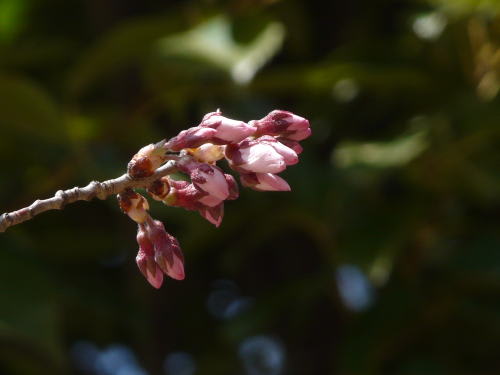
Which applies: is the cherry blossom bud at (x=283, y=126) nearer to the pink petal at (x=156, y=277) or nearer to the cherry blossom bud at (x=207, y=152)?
the cherry blossom bud at (x=207, y=152)

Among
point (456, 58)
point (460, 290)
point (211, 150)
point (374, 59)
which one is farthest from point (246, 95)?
point (211, 150)

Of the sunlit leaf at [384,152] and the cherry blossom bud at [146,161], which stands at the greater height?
the sunlit leaf at [384,152]

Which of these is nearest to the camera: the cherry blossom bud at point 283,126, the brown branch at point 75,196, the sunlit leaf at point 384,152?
the brown branch at point 75,196

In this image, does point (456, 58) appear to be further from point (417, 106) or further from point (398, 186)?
point (398, 186)

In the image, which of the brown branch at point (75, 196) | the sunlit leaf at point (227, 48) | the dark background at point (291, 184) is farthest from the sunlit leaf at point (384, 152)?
the brown branch at point (75, 196)

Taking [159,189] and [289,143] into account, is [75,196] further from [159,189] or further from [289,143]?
[289,143]

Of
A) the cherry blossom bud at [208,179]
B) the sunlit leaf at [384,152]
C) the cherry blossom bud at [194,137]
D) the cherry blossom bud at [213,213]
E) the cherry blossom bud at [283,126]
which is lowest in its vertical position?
the cherry blossom bud at [208,179]
